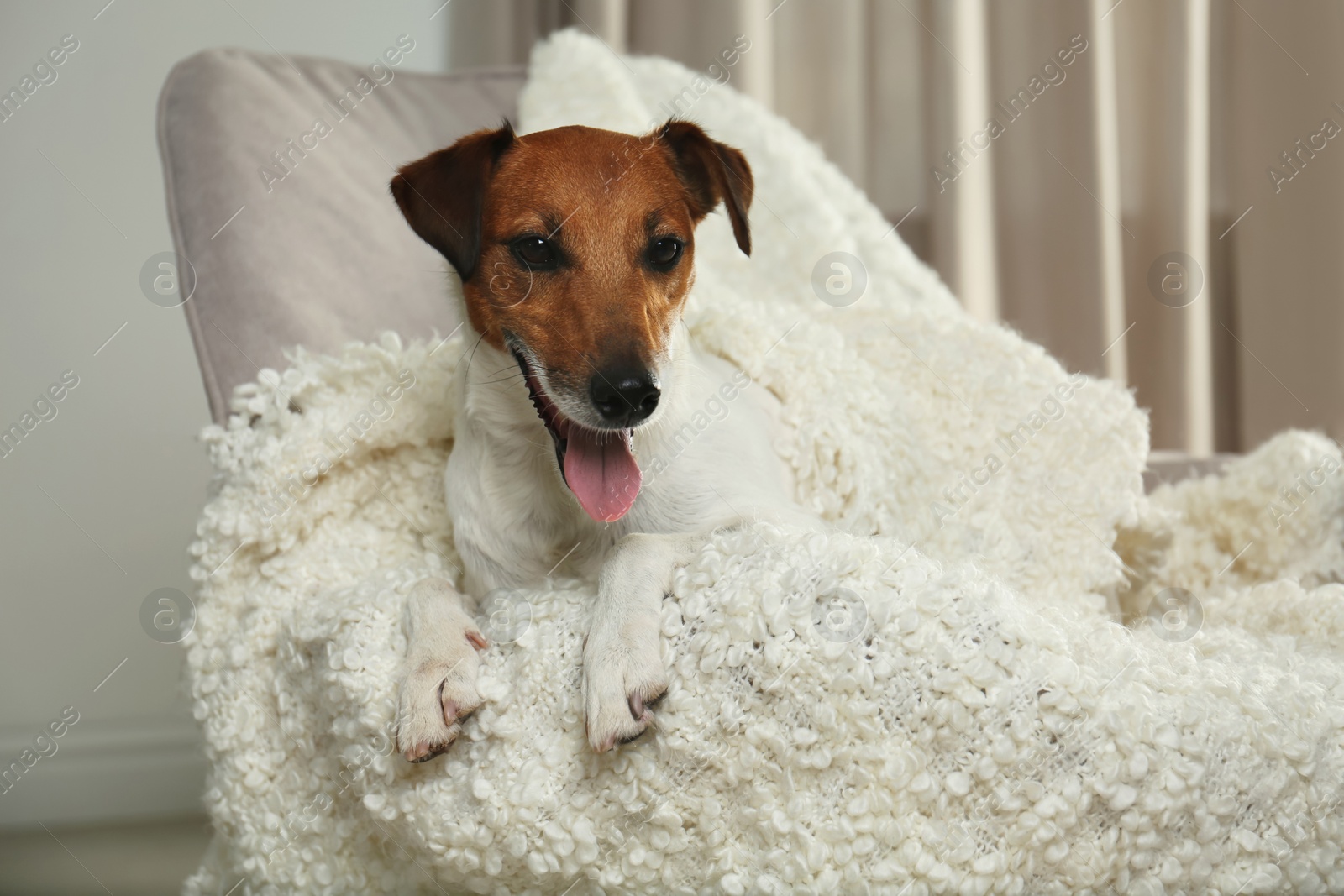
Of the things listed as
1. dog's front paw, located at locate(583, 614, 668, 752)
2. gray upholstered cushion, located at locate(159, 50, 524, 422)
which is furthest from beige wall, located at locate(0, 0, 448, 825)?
dog's front paw, located at locate(583, 614, 668, 752)

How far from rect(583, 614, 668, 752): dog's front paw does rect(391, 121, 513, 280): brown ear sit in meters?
0.58

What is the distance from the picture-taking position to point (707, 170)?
1.48 meters

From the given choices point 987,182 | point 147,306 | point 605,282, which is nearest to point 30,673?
point 147,306

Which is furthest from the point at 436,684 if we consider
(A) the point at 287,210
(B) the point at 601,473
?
(A) the point at 287,210

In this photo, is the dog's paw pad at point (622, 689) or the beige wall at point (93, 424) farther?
the beige wall at point (93, 424)

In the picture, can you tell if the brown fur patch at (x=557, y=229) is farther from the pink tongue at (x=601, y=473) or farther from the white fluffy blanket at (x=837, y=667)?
the white fluffy blanket at (x=837, y=667)

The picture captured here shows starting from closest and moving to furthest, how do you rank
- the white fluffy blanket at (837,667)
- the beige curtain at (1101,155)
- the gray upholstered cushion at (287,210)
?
the white fluffy blanket at (837,667)
the gray upholstered cushion at (287,210)
the beige curtain at (1101,155)

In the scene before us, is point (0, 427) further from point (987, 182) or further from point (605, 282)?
point (987, 182)

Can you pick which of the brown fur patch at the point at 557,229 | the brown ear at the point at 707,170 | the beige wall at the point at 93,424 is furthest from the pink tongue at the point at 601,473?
the beige wall at the point at 93,424

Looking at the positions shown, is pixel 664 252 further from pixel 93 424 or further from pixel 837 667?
pixel 93 424

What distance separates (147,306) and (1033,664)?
2222 mm

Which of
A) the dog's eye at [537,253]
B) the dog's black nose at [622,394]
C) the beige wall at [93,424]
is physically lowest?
the beige wall at [93,424]

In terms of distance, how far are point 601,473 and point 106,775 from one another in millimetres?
1855

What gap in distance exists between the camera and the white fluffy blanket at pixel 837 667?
37.9 inches
